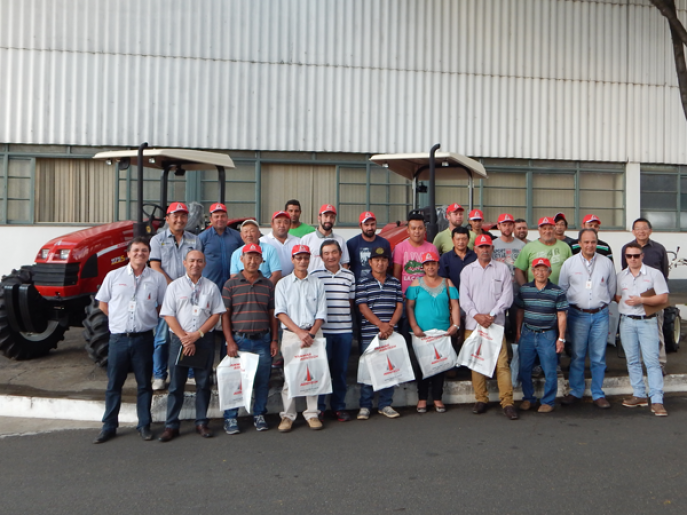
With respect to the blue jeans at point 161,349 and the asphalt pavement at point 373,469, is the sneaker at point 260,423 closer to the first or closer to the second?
the asphalt pavement at point 373,469

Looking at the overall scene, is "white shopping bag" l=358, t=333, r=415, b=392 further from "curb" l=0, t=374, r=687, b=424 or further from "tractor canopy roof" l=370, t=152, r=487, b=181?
"tractor canopy roof" l=370, t=152, r=487, b=181

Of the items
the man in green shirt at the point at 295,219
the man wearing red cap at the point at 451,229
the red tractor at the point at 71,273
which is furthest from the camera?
the red tractor at the point at 71,273

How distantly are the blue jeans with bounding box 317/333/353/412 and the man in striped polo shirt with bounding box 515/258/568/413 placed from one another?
1.82 metres

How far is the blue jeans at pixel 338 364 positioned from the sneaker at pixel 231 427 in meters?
0.83

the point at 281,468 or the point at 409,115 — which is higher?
the point at 409,115

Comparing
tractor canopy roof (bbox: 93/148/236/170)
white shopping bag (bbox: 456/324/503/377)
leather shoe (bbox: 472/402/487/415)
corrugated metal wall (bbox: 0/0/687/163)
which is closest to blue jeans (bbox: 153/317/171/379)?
tractor canopy roof (bbox: 93/148/236/170)

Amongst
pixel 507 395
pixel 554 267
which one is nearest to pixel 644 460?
pixel 507 395

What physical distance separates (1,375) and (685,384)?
8.10 metres

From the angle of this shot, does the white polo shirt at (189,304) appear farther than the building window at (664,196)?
No

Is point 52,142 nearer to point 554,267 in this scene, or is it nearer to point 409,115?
point 409,115

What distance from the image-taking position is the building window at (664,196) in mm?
15906

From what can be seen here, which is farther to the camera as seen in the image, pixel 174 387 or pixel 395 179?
pixel 395 179

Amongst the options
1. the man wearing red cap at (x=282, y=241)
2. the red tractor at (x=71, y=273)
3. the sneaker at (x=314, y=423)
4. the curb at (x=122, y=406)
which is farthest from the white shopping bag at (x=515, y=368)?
the red tractor at (x=71, y=273)

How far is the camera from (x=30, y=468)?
4.77 meters
